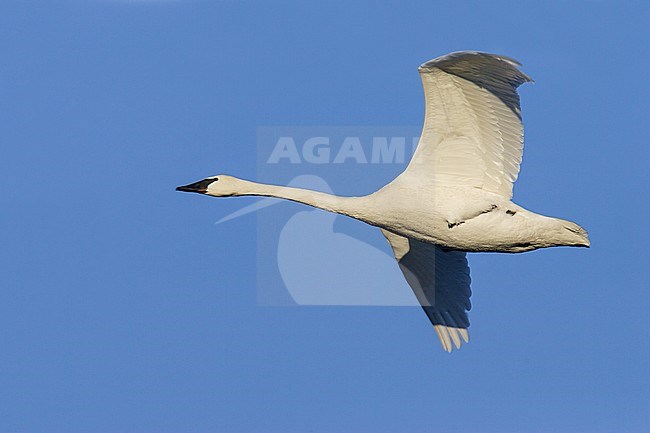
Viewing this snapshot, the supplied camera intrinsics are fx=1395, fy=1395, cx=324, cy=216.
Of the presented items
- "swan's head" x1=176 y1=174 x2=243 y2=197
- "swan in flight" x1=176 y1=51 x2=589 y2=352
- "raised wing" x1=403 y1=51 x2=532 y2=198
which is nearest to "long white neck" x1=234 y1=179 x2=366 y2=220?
"swan in flight" x1=176 y1=51 x2=589 y2=352

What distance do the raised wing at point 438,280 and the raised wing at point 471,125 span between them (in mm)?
2871

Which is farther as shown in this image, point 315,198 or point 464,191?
point 315,198

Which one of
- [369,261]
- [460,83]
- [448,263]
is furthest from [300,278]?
[460,83]

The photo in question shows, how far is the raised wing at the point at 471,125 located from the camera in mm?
16438

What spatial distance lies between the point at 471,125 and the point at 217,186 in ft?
12.1

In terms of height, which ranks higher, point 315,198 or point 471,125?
point 471,125

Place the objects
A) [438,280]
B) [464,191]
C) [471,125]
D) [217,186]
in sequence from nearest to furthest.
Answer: [471,125]
[464,191]
[217,186]
[438,280]

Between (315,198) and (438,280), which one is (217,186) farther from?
(438,280)

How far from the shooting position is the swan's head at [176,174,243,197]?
18.8 m

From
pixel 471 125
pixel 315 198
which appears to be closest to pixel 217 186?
pixel 315 198

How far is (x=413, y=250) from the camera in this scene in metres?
20.4

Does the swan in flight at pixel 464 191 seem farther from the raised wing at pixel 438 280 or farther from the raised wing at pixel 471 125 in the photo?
the raised wing at pixel 438 280

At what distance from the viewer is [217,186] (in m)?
18.9

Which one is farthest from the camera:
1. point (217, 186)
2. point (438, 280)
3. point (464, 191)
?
point (438, 280)
